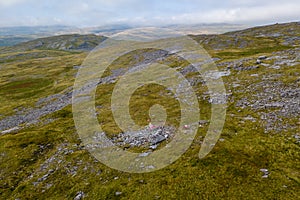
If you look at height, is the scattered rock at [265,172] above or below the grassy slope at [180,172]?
above

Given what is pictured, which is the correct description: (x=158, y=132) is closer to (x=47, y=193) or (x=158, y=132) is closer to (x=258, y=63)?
(x=47, y=193)

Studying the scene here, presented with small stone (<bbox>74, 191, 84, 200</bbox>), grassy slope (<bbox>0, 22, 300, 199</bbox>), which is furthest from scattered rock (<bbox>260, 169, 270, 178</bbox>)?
small stone (<bbox>74, 191, 84, 200</bbox>)

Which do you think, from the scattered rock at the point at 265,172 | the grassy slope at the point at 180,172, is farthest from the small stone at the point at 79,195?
the scattered rock at the point at 265,172

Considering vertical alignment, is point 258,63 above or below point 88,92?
above

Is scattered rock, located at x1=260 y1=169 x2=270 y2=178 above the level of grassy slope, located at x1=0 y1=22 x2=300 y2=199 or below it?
above

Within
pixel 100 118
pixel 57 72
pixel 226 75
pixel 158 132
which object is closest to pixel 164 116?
pixel 158 132

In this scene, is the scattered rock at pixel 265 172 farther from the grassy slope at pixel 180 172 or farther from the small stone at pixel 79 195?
the small stone at pixel 79 195

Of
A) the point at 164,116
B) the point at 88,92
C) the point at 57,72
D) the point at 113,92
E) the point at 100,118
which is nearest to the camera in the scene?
the point at 164,116

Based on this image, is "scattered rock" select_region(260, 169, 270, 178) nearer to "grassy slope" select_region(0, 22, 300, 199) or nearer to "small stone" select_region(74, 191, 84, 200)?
"grassy slope" select_region(0, 22, 300, 199)

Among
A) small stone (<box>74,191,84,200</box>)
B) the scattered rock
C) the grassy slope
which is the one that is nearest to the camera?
the grassy slope

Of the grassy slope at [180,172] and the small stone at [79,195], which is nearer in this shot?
the grassy slope at [180,172]

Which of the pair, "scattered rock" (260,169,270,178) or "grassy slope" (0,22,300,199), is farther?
"scattered rock" (260,169,270,178)
